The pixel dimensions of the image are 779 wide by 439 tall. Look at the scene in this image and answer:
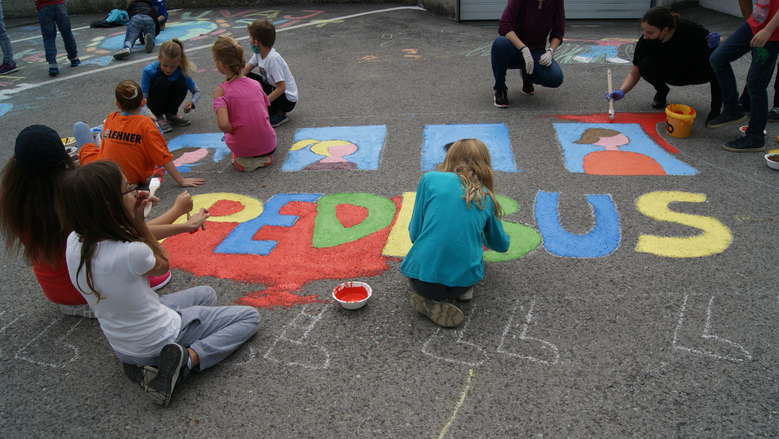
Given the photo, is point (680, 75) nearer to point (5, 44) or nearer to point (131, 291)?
point (131, 291)

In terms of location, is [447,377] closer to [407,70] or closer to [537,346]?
[537,346]

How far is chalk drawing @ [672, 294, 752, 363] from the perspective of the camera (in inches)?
104

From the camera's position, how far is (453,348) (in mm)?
2801

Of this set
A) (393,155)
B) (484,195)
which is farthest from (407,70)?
(484,195)

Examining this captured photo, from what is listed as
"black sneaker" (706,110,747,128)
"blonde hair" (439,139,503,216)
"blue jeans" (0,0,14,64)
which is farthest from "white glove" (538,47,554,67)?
"blue jeans" (0,0,14,64)

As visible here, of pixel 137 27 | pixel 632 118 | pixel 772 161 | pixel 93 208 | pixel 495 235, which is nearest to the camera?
pixel 93 208

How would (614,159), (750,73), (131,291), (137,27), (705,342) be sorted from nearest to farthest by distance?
(131,291)
(705,342)
(750,73)
(614,159)
(137,27)

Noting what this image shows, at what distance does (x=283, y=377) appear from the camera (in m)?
2.69

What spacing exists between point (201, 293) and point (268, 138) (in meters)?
2.27

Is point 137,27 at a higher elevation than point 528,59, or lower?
higher

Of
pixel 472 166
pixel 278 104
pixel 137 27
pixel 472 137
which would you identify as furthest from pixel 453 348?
pixel 137 27

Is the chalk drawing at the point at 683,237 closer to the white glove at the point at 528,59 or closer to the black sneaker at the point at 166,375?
the white glove at the point at 528,59

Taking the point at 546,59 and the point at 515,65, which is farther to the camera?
the point at 515,65

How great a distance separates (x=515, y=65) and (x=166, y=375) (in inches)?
192
